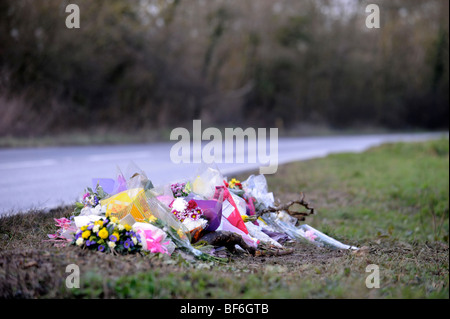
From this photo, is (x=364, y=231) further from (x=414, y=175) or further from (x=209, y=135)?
(x=209, y=135)

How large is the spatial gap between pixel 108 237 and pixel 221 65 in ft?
95.0

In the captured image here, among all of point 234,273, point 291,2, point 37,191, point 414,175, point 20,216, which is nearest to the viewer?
point 234,273

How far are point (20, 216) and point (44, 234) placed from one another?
76 cm

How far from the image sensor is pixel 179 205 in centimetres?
495

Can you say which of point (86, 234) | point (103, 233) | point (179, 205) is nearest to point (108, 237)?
point (103, 233)

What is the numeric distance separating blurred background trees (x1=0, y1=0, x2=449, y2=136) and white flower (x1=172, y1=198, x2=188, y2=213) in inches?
307

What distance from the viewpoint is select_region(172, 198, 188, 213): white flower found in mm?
4918

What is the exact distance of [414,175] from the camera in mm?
12562

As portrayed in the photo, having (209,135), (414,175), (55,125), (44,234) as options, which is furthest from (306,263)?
(209,135)

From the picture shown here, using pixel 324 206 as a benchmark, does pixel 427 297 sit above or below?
above

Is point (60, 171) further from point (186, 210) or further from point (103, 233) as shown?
point (103, 233)

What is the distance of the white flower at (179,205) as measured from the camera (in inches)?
194

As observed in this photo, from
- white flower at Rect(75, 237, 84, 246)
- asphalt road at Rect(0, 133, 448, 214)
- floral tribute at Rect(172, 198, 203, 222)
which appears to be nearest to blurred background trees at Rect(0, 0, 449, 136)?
asphalt road at Rect(0, 133, 448, 214)

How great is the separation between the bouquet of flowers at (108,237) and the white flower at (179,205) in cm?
76
